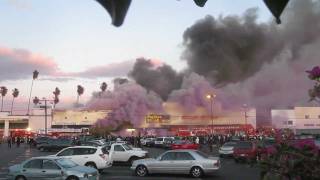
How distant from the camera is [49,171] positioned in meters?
16.6

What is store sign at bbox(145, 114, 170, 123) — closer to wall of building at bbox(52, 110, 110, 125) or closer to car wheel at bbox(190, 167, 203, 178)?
wall of building at bbox(52, 110, 110, 125)

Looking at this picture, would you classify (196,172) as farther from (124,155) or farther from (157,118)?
(157,118)

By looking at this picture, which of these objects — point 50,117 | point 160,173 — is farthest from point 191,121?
point 160,173

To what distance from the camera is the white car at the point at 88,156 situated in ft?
75.4

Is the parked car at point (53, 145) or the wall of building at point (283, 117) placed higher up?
the wall of building at point (283, 117)

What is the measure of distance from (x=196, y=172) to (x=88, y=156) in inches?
214

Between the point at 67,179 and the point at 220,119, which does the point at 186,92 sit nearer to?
the point at 220,119

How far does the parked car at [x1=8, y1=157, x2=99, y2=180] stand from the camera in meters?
16.5

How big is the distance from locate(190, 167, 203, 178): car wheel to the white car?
4.45 metres

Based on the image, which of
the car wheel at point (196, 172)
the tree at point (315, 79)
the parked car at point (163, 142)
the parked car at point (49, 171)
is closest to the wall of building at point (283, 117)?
the parked car at point (163, 142)

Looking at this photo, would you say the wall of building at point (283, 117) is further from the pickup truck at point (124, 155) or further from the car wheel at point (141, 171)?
the car wheel at point (141, 171)

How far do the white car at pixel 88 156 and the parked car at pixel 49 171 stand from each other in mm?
5651

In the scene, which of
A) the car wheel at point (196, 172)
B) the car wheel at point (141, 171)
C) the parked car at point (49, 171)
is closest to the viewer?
the parked car at point (49, 171)

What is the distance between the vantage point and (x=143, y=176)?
2134 cm
